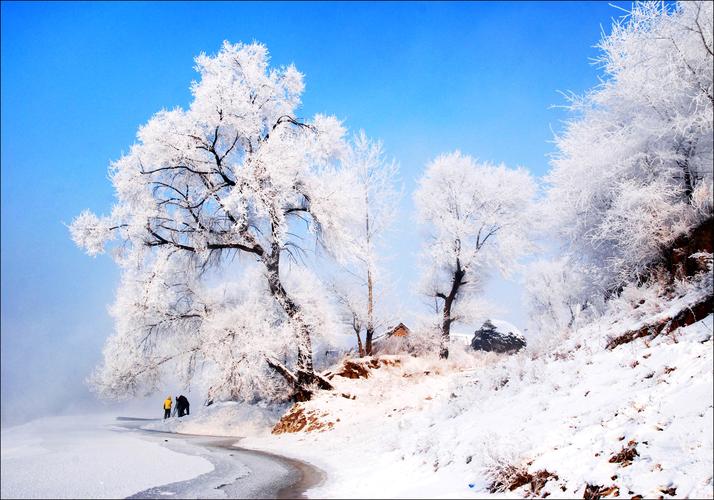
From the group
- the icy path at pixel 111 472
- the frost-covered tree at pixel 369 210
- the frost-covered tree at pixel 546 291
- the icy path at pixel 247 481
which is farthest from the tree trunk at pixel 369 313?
the frost-covered tree at pixel 546 291

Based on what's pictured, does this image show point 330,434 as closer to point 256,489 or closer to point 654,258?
point 256,489

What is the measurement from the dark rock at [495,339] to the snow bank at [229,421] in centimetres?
2390

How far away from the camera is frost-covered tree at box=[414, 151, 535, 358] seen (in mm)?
25484

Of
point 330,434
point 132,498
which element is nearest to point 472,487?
point 132,498

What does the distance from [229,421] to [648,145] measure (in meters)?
16.8

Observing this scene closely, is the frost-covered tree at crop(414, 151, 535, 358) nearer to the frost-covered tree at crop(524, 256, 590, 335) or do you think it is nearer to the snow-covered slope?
the snow-covered slope

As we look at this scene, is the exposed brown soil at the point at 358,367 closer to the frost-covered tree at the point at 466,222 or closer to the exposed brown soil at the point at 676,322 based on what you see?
the frost-covered tree at the point at 466,222

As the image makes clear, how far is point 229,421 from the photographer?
1758cm

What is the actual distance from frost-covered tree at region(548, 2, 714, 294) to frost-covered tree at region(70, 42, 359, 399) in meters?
9.01

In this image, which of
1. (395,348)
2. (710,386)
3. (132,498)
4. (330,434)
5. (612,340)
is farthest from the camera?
(395,348)

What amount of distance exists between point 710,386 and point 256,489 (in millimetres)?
5497

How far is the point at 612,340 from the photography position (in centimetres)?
801

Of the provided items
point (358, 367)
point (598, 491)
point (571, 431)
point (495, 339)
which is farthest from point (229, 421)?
point (495, 339)

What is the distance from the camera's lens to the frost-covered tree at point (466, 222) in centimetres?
2548
